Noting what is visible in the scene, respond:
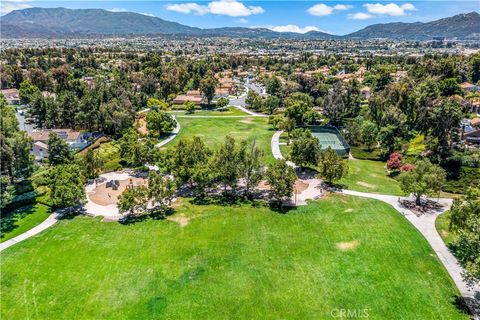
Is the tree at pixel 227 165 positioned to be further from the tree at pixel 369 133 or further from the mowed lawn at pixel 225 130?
the tree at pixel 369 133

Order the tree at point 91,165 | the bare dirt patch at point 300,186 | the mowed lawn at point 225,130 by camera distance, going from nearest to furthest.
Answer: the bare dirt patch at point 300,186 → the tree at point 91,165 → the mowed lawn at point 225,130

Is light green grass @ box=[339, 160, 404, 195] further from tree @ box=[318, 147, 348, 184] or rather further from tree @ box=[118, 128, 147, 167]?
tree @ box=[118, 128, 147, 167]

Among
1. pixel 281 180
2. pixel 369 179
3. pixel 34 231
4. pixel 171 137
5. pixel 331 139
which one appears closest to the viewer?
pixel 34 231

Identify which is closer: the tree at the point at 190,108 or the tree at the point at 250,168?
the tree at the point at 250,168

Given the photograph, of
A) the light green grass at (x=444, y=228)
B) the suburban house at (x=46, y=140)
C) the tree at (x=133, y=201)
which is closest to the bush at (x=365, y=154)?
the light green grass at (x=444, y=228)

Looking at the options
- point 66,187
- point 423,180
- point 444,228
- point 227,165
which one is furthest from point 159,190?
point 444,228

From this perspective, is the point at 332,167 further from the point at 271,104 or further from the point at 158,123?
the point at 271,104

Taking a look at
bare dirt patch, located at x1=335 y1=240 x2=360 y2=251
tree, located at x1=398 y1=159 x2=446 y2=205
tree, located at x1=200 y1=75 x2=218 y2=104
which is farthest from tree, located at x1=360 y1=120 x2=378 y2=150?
tree, located at x1=200 y1=75 x2=218 y2=104
